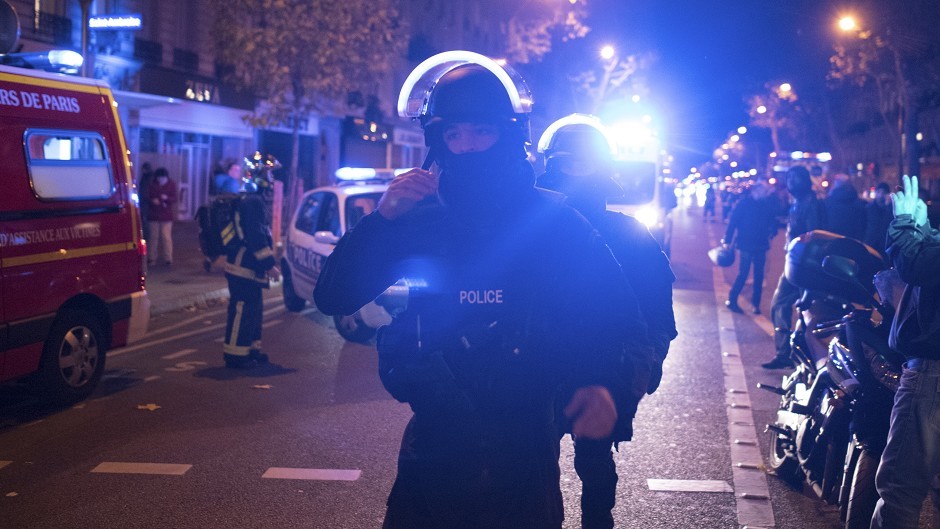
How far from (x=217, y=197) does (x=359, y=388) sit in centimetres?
243

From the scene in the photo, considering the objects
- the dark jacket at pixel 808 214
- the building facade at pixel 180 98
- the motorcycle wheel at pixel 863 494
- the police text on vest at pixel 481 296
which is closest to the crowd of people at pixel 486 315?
the police text on vest at pixel 481 296

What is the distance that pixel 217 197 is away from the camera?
954cm

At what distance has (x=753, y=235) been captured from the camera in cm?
1445

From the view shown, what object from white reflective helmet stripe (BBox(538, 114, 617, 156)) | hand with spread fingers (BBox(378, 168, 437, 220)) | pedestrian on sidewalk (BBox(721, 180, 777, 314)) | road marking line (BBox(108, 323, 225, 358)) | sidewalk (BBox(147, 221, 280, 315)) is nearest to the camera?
hand with spread fingers (BBox(378, 168, 437, 220))

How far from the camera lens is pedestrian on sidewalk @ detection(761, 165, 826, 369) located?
386 inches

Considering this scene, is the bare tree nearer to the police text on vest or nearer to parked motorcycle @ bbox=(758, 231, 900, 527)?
parked motorcycle @ bbox=(758, 231, 900, 527)

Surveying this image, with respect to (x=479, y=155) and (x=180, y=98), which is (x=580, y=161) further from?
(x=180, y=98)

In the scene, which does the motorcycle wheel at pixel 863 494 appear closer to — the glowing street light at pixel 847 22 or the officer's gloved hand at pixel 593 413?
the officer's gloved hand at pixel 593 413

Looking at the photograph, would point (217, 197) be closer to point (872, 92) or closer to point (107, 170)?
point (107, 170)

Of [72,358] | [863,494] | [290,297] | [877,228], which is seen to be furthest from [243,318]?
[877,228]

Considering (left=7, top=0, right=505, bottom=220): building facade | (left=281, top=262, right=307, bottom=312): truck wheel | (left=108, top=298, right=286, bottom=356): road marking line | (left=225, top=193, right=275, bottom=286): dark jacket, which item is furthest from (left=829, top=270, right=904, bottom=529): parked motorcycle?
(left=7, top=0, right=505, bottom=220): building facade

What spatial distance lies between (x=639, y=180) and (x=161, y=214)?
908cm

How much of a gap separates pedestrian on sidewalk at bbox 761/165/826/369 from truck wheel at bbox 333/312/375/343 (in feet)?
13.4

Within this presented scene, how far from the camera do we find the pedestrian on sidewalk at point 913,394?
4074mm
